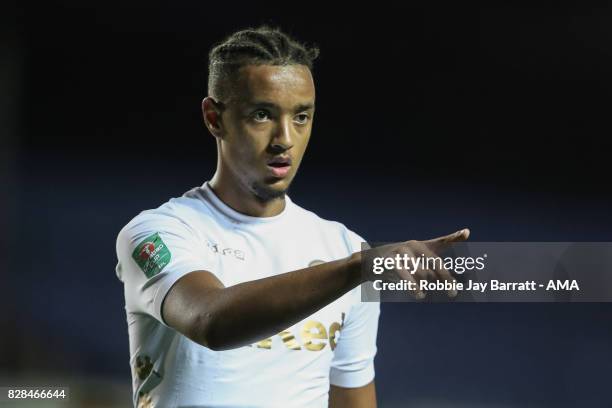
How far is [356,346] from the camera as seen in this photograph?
1.62 metres

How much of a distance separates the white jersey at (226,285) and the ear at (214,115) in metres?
0.11

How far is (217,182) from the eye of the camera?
5.04 ft

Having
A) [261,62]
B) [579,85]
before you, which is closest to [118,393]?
[261,62]

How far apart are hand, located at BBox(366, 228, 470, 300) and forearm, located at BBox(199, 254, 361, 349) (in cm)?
3

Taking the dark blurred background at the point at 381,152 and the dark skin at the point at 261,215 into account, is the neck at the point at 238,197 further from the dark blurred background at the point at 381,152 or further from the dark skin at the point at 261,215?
the dark blurred background at the point at 381,152

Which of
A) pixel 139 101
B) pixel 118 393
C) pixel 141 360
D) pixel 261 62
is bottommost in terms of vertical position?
pixel 141 360

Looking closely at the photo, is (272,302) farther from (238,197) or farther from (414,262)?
(238,197)

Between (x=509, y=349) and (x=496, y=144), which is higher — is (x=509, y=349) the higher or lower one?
the lower one

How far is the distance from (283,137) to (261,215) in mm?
154

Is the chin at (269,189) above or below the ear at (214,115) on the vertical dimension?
below

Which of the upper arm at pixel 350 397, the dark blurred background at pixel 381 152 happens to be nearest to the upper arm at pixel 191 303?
the upper arm at pixel 350 397

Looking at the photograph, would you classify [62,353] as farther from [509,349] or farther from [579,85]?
[579,85]

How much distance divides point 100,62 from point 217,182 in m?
1.13

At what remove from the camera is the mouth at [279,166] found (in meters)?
1.48
